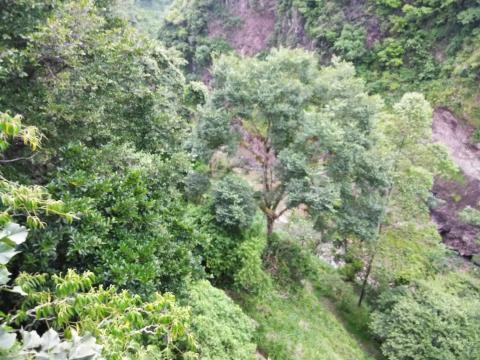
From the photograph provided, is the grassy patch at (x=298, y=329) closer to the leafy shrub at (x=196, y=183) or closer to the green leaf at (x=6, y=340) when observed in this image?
the leafy shrub at (x=196, y=183)

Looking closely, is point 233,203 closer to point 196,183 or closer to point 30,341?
point 196,183

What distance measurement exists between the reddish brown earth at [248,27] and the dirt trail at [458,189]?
15448 millimetres

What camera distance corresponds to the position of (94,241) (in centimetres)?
454

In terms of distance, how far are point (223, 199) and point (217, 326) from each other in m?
3.47

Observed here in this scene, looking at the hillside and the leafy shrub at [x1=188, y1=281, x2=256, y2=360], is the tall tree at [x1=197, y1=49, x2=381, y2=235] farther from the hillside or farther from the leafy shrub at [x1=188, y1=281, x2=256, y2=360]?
the hillside

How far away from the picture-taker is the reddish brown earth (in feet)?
99.0

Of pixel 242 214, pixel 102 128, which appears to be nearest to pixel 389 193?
pixel 242 214

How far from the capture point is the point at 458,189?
59.2 ft

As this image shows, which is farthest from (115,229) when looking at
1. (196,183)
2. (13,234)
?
(196,183)

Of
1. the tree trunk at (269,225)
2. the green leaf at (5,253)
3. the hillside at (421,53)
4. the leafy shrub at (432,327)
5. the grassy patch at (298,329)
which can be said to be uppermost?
the hillside at (421,53)

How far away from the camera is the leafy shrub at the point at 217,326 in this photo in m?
6.21

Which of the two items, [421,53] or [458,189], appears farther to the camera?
[421,53]

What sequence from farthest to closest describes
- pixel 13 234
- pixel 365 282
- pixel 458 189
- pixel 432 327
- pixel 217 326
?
pixel 458 189
pixel 365 282
pixel 432 327
pixel 217 326
pixel 13 234

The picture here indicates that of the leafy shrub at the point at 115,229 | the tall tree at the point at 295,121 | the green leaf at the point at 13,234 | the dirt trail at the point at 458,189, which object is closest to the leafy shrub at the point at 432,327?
the tall tree at the point at 295,121
